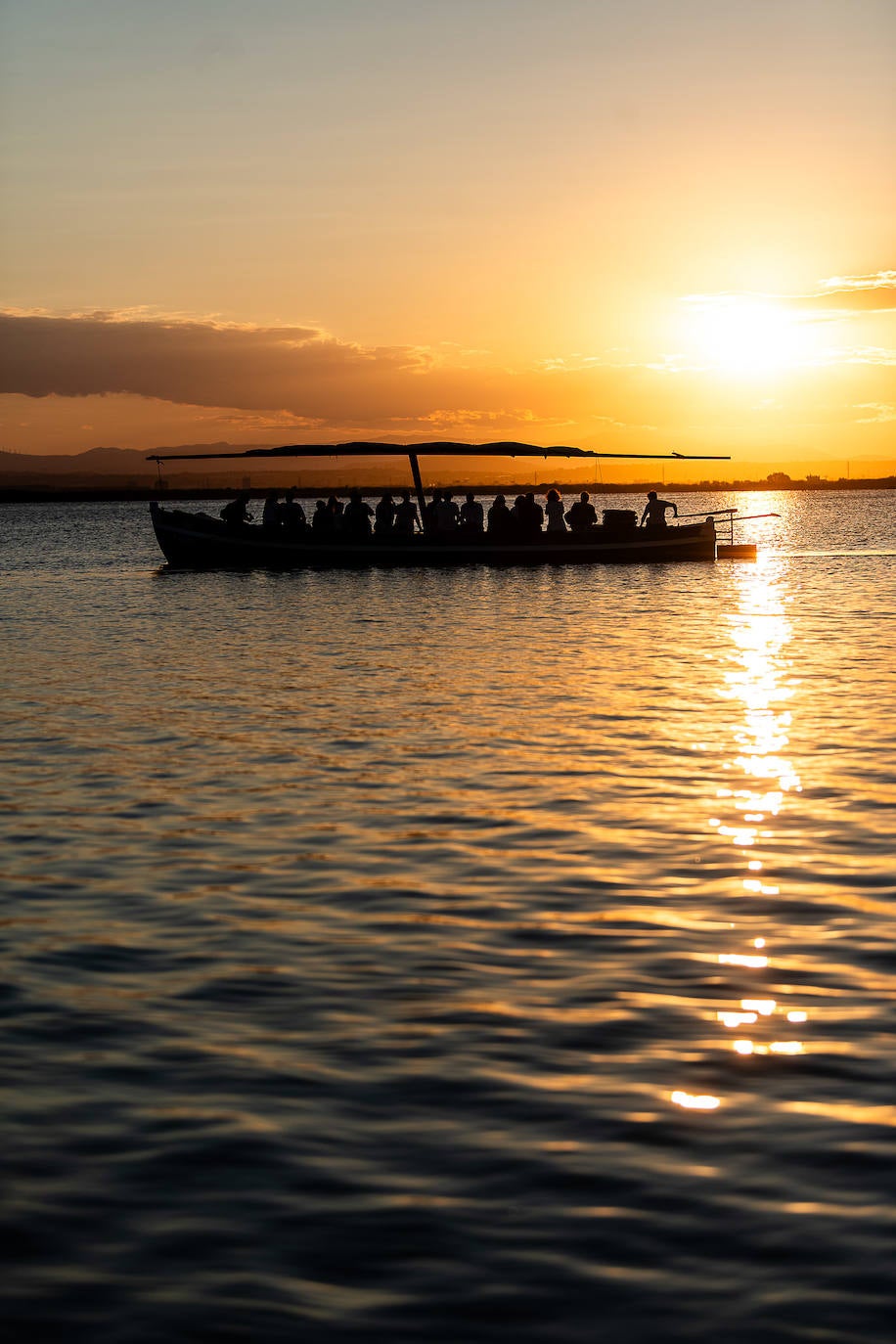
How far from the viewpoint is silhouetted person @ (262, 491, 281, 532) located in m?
51.0

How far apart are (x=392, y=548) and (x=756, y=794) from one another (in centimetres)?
3757

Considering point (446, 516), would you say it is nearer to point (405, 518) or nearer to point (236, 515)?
point (405, 518)

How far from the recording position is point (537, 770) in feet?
48.0

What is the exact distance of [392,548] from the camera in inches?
1981

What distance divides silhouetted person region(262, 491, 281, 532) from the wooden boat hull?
255 mm

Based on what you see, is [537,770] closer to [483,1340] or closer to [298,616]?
[483,1340]

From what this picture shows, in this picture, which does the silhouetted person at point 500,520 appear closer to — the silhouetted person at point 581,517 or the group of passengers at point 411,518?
the group of passengers at point 411,518

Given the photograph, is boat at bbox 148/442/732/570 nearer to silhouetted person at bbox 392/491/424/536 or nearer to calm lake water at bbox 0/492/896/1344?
silhouetted person at bbox 392/491/424/536

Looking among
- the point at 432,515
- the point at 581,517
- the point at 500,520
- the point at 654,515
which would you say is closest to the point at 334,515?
the point at 432,515

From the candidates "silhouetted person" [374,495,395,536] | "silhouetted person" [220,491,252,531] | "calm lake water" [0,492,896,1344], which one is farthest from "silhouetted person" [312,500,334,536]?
"calm lake water" [0,492,896,1344]

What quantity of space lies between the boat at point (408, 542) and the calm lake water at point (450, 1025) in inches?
1252

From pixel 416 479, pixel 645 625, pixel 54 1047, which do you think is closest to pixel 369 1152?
pixel 54 1047

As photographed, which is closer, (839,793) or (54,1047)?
(54,1047)

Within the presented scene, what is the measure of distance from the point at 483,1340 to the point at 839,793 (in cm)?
943
